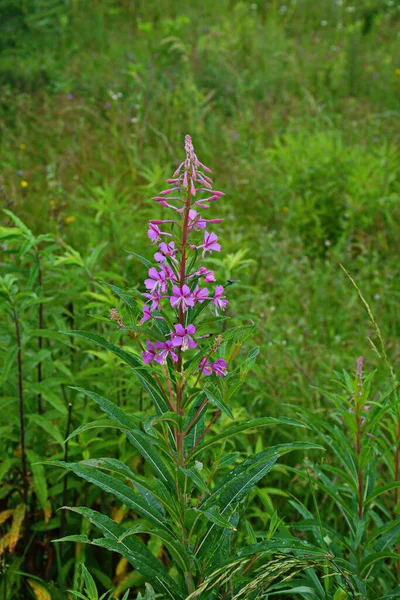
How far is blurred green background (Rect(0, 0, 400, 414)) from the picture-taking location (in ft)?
10.8

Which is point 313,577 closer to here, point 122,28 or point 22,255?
point 22,255

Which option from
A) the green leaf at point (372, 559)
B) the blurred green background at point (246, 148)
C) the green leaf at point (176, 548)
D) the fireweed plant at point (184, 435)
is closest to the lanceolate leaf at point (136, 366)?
the fireweed plant at point (184, 435)

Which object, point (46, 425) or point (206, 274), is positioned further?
point (46, 425)

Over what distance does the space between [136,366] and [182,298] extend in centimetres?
18

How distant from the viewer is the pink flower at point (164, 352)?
122 cm

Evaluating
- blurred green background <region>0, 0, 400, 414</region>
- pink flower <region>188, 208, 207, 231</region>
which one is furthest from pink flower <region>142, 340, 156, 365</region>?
blurred green background <region>0, 0, 400, 414</region>

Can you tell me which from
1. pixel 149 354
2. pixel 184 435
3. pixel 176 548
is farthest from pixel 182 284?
pixel 176 548

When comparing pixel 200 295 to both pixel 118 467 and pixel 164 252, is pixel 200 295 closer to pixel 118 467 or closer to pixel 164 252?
pixel 164 252

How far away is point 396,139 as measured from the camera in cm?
524

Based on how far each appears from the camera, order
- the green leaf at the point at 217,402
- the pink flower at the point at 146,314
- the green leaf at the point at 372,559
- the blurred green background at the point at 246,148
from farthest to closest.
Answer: the blurred green background at the point at 246,148
the green leaf at the point at 372,559
the pink flower at the point at 146,314
the green leaf at the point at 217,402

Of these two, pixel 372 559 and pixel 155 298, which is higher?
pixel 155 298

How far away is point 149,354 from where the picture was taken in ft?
4.05

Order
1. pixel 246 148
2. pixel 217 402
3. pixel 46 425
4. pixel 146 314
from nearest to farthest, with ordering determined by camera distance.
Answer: pixel 217 402 < pixel 146 314 < pixel 46 425 < pixel 246 148

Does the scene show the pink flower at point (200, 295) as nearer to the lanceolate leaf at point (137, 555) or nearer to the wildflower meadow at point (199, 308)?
the wildflower meadow at point (199, 308)
